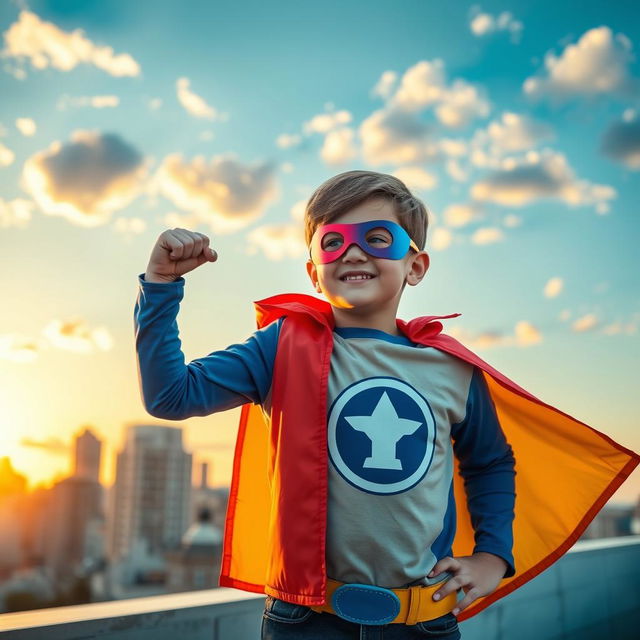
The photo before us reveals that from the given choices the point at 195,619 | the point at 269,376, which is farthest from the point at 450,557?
the point at 195,619

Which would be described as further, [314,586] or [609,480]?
[609,480]

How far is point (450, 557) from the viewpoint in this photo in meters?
1.70

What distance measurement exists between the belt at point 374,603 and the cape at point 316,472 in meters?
0.05

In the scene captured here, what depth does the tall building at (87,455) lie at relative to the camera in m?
115

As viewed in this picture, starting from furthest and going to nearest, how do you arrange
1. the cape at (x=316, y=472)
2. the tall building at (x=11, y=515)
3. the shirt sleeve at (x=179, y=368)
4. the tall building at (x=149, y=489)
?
the tall building at (x=149, y=489), the tall building at (x=11, y=515), the cape at (x=316, y=472), the shirt sleeve at (x=179, y=368)

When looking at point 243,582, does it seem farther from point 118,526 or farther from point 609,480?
point 118,526

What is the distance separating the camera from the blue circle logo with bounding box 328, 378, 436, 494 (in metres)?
1.63

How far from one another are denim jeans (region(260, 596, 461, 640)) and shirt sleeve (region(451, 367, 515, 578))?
374 mm

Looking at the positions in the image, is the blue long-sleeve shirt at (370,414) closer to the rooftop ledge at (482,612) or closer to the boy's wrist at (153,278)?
the boy's wrist at (153,278)

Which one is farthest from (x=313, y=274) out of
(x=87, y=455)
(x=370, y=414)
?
(x=87, y=455)

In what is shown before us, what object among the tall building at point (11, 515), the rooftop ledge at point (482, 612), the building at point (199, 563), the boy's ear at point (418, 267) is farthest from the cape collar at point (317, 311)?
the tall building at point (11, 515)

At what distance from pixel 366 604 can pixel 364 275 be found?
0.83 meters

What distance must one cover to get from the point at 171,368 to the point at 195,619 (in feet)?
4.13

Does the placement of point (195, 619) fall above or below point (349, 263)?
below
